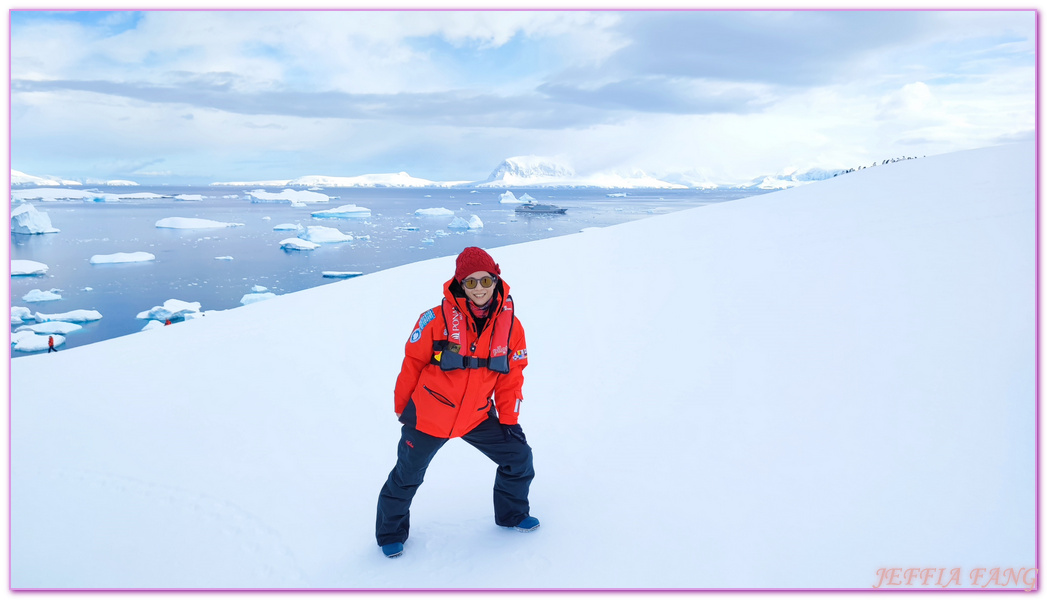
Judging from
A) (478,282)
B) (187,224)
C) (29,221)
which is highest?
(29,221)

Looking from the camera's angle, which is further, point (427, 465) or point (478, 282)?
point (427, 465)

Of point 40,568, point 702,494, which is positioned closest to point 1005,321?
point 702,494

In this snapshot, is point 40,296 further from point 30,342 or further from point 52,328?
point 30,342

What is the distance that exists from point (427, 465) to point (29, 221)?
35.9m

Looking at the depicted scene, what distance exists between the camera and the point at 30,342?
1227cm

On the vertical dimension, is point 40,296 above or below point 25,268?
below

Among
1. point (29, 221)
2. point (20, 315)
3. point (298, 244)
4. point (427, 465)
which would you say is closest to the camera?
point (427, 465)

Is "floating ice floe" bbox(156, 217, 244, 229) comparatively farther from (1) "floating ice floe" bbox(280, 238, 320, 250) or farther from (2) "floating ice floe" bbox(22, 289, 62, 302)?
(2) "floating ice floe" bbox(22, 289, 62, 302)

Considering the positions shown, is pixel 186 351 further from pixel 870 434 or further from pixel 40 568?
pixel 870 434

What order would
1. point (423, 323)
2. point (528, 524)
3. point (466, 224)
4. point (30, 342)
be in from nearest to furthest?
point (423, 323), point (528, 524), point (30, 342), point (466, 224)

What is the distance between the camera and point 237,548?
7.68 ft

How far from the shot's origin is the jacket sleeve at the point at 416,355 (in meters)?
2.03

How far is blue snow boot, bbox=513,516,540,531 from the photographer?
238 cm

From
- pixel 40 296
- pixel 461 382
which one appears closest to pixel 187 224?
pixel 40 296
